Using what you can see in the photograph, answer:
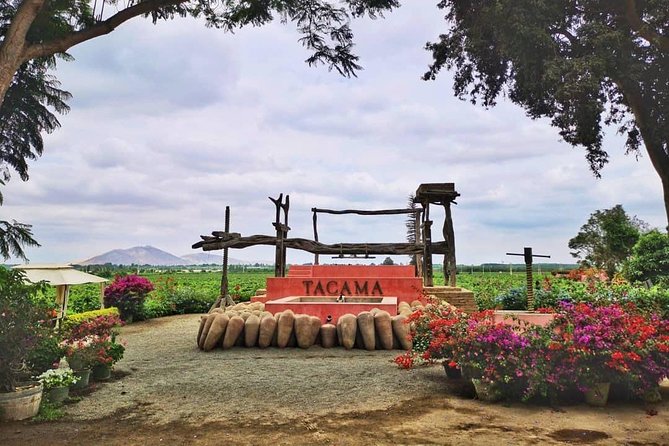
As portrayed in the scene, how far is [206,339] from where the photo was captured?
8438 mm

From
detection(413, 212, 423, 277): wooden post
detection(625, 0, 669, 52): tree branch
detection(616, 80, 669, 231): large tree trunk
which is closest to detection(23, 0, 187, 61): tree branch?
detection(625, 0, 669, 52): tree branch

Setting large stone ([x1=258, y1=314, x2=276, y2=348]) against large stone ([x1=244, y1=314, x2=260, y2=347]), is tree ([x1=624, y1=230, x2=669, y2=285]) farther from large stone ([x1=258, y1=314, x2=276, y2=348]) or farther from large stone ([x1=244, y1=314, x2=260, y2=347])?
large stone ([x1=244, y1=314, x2=260, y2=347])

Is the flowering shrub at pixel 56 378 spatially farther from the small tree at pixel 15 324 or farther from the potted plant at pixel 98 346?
the potted plant at pixel 98 346

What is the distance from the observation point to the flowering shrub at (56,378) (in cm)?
523

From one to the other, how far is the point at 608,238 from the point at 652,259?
16.2m

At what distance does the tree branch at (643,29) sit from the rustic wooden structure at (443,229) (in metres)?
6.18

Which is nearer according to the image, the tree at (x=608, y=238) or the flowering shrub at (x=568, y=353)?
the flowering shrub at (x=568, y=353)

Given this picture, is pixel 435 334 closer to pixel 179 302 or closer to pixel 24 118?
pixel 24 118

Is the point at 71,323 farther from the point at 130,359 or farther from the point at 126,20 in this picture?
the point at 126,20

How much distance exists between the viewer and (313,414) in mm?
4648

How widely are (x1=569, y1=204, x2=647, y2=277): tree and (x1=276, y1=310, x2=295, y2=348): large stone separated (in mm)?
21952

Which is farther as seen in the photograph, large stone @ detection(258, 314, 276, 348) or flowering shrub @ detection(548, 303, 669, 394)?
large stone @ detection(258, 314, 276, 348)

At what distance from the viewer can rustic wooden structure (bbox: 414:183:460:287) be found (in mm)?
13477

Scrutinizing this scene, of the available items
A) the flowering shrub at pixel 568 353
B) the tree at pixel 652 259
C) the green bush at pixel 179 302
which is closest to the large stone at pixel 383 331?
the flowering shrub at pixel 568 353
